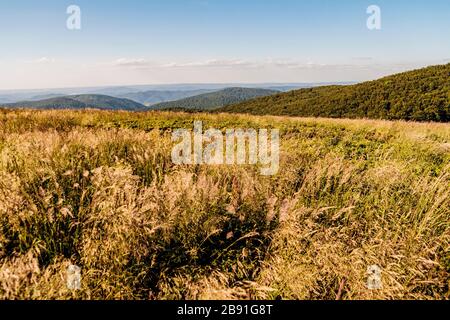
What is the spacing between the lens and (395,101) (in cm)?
7606

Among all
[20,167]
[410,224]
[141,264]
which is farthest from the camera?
[20,167]

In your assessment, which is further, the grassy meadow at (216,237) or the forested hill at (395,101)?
the forested hill at (395,101)

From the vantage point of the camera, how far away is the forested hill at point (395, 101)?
218 ft

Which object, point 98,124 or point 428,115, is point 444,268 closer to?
point 98,124

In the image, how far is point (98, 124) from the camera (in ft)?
38.7

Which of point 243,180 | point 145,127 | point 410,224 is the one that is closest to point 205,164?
point 243,180

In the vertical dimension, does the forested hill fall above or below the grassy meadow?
above

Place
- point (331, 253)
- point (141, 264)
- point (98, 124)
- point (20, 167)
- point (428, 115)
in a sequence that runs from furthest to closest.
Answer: point (428, 115) < point (98, 124) < point (20, 167) < point (331, 253) < point (141, 264)

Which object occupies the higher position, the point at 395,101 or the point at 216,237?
the point at 395,101

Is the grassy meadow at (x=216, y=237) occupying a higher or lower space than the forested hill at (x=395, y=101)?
lower

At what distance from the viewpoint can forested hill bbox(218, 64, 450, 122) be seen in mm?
66500

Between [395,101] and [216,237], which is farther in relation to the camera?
[395,101]
